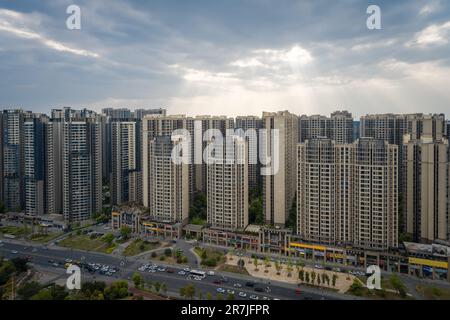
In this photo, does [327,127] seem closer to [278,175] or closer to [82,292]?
[278,175]

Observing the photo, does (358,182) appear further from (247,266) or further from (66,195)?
(66,195)

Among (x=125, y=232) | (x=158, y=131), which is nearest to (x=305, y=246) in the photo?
(x=125, y=232)

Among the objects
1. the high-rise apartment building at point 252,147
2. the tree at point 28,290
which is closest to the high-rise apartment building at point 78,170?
Result: the high-rise apartment building at point 252,147

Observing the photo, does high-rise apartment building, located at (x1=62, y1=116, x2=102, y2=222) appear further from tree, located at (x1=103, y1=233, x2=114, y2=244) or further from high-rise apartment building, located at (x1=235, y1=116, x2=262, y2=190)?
high-rise apartment building, located at (x1=235, y1=116, x2=262, y2=190)

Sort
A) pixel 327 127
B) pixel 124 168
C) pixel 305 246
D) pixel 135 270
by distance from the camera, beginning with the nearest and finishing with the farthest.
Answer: pixel 135 270 → pixel 305 246 → pixel 124 168 → pixel 327 127

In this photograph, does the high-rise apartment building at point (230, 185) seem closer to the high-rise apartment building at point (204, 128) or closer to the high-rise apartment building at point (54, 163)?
the high-rise apartment building at point (204, 128)

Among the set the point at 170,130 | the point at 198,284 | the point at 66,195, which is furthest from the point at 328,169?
the point at 66,195
